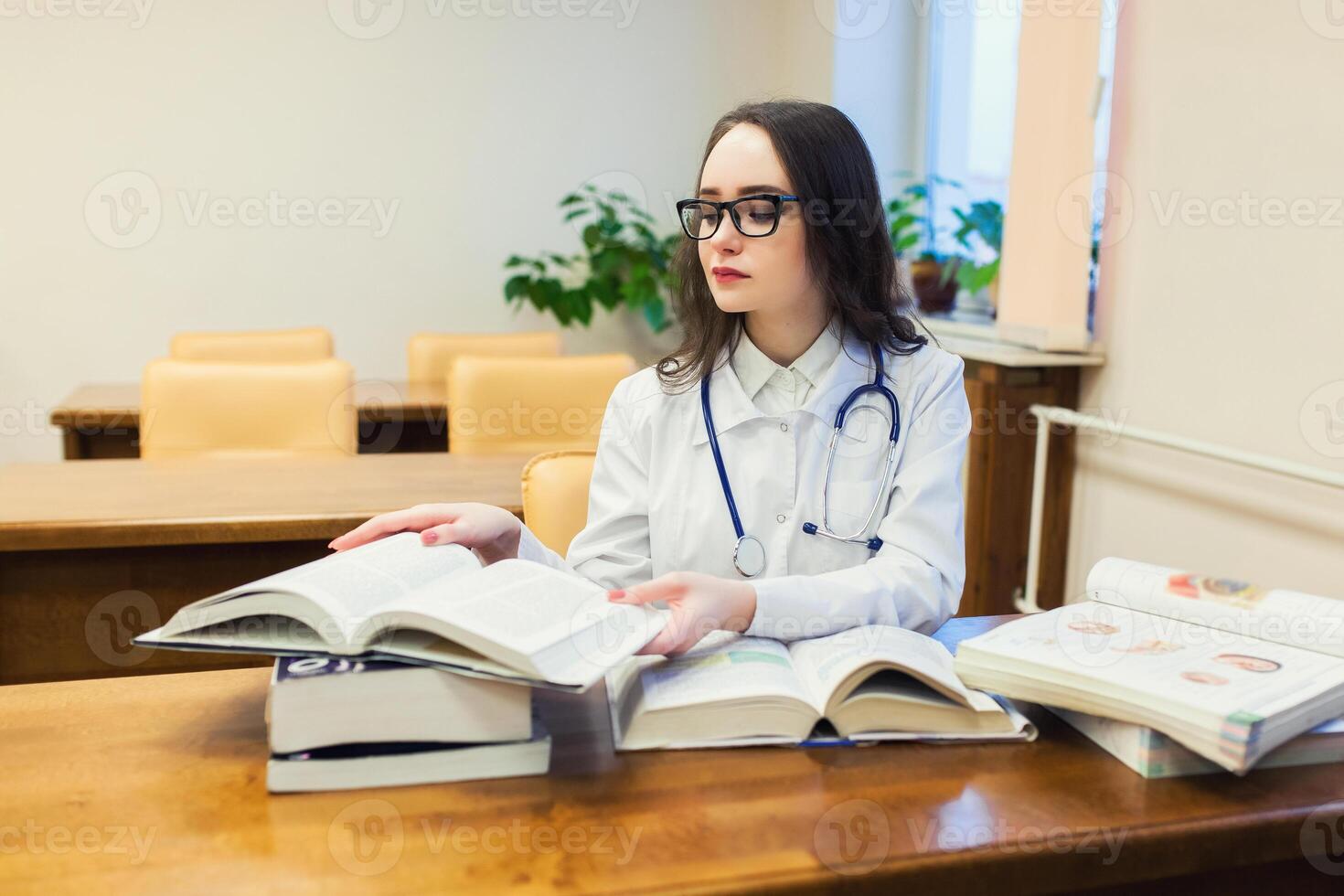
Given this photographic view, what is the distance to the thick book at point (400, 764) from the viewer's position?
892mm

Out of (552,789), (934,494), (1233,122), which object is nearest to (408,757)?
(552,789)

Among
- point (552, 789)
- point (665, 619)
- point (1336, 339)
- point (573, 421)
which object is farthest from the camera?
point (573, 421)

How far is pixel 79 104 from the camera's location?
4.46 meters

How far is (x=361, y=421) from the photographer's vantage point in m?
3.40

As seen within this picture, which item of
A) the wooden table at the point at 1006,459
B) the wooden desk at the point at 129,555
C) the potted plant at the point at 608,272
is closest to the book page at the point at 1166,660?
the wooden desk at the point at 129,555

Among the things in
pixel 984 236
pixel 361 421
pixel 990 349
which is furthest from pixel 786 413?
pixel 361 421

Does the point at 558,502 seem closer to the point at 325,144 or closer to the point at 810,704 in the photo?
the point at 810,704

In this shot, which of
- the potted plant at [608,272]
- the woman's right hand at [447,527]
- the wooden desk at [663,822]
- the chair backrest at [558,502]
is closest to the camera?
the wooden desk at [663,822]

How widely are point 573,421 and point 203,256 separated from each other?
2.56m

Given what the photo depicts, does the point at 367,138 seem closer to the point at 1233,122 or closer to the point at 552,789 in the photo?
the point at 1233,122

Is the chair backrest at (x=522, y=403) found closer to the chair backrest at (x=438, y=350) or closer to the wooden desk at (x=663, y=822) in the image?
the chair backrest at (x=438, y=350)

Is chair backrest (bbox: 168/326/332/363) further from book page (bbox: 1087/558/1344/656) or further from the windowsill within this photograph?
book page (bbox: 1087/558/1344/656)

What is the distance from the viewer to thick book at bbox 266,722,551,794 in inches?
35.1

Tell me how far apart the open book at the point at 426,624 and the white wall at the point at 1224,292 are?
1646mm
